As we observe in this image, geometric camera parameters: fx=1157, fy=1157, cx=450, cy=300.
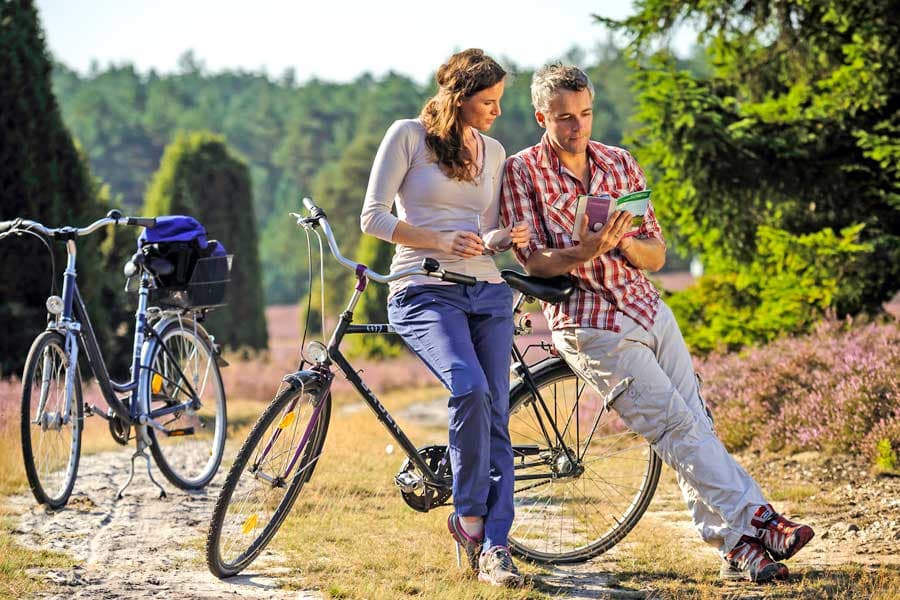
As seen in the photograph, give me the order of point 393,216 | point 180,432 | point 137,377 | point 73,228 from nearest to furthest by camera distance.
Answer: point 393,216 → point 73,228 → point 137,377 → point 180,432

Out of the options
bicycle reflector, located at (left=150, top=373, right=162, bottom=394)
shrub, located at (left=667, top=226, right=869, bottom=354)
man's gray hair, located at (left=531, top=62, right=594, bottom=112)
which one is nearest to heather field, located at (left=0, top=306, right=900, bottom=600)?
shrub, located at (left=667, top=226, right=869, bottom=354)

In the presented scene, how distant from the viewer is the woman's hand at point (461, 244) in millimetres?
4102

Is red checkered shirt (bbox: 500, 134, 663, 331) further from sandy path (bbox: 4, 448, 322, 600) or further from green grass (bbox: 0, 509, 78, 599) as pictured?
green grass (bbox: 0, 509, 78, 599)

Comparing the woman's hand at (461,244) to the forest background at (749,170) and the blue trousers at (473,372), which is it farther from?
the forest background at (749,170)

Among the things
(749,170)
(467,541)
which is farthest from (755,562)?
(749,170)

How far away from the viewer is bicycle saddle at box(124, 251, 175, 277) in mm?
5973

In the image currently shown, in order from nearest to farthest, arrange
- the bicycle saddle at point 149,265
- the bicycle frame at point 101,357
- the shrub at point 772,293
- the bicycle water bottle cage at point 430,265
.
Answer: the bicycle water bottle cage at point 430,265 < the bicycle frame at point 101,357 < the bicycle saddle at point 149,265 < the shrub at point 772,293

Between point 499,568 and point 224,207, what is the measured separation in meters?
16.4

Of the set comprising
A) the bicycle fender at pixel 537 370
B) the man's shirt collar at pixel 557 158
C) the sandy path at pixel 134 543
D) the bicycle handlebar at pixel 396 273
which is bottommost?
the sandy path at pixel 134 543

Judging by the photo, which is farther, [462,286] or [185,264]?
[185,264]

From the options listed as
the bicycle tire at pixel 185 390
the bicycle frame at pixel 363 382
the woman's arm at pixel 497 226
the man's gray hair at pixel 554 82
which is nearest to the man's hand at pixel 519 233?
the woman's arm at pixel 497 226

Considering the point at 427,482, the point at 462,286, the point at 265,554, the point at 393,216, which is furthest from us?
the point at 265,554

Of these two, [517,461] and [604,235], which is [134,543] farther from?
[604,235]

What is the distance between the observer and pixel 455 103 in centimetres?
420
